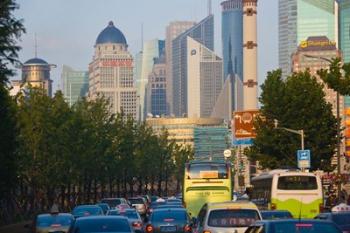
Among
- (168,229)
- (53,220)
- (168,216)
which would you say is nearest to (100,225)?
(53,220)

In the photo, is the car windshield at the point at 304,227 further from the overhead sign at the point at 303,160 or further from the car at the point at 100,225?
the overhead sign at the point at 303,160

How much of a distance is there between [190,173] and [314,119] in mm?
31777

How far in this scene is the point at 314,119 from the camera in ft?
278

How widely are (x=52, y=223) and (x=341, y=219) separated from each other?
10232mm

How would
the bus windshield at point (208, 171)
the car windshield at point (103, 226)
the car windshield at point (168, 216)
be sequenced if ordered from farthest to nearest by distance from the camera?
1. the bus windshield at point (208, 171)
2. the car windshield at point (168, 216)
3. the car windshield at point (103, 226)

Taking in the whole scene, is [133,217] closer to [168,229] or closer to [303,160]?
[168,229]

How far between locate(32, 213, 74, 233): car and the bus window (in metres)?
16.7

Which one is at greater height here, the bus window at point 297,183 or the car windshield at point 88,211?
the bus window at point 297,183

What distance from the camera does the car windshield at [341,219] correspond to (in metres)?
31.2

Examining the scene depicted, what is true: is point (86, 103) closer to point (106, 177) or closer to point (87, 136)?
point (106, 177)

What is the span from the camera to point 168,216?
38.7 m

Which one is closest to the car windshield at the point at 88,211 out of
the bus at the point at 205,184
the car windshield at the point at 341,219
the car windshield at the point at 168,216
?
the bus at the point at 205,184

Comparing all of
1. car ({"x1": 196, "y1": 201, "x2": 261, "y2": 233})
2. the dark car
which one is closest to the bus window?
the dark car

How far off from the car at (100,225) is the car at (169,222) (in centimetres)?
1190
